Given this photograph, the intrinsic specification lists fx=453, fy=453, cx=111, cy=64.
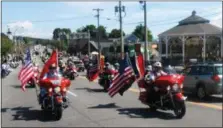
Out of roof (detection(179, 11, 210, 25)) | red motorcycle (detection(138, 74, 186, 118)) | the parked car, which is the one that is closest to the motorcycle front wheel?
red motorcycle (detection(138, 74, 186, 118))

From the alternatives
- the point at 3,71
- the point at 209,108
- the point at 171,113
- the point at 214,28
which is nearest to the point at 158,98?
the point at 171,113

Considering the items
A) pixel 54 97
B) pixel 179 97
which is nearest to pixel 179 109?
pixel 179 97

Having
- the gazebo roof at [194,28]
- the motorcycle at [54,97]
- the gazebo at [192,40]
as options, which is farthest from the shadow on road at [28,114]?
the gazebo roof at [194,28]

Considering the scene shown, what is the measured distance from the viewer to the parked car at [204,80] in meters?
17.4

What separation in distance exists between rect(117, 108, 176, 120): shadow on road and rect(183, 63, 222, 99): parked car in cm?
385

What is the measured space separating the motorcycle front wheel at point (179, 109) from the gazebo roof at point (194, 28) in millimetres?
41358

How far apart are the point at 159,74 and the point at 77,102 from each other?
4.76 metres

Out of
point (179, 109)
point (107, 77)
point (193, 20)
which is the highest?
point (193, 20)

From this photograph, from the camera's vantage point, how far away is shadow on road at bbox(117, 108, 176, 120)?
13.2 metres

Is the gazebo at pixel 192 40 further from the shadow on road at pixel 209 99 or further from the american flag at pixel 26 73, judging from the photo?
the american flag at pixel 26 73

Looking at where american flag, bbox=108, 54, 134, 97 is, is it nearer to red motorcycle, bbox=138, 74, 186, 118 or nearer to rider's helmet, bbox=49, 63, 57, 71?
red motorcycle, bbox=138, 74, 186, 118

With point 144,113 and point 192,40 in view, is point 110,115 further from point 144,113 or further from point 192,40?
point 192,40

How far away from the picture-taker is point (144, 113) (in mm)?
13945

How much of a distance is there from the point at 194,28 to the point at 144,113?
142ft
